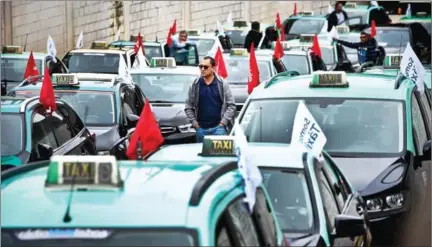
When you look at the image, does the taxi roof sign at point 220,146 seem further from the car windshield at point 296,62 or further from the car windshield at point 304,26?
the car windshield at point 304,26

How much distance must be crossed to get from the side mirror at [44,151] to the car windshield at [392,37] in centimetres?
2223

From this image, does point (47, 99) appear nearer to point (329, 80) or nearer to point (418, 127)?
point (329, 80)

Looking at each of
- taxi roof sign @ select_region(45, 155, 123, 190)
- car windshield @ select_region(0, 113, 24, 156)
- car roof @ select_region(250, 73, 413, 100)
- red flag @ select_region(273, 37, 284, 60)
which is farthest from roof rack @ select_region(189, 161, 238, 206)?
red flag @ select_region(273, 37, 284, 60)

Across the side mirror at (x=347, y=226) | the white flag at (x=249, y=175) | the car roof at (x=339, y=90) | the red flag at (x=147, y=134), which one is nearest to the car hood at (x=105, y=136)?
the car roof at (x=339, y=90)

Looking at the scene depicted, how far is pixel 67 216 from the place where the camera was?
5449 mm

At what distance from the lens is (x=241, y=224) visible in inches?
234

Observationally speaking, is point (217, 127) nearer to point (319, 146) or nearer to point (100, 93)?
point (100, 93)

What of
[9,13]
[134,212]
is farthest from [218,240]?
[9,13]

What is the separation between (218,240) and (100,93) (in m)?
11.1

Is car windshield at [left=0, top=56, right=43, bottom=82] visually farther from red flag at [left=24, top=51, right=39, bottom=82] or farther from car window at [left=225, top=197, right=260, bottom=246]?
car window at [left=225, top=197, right=260, bottom=246]

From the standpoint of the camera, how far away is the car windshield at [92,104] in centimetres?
1617

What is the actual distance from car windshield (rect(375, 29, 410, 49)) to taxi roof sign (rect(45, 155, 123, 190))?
27874mm

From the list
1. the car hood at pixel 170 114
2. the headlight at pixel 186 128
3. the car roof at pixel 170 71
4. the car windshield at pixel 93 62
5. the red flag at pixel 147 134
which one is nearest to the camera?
the red flag at pixel 147 134

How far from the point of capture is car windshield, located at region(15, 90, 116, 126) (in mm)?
16172
